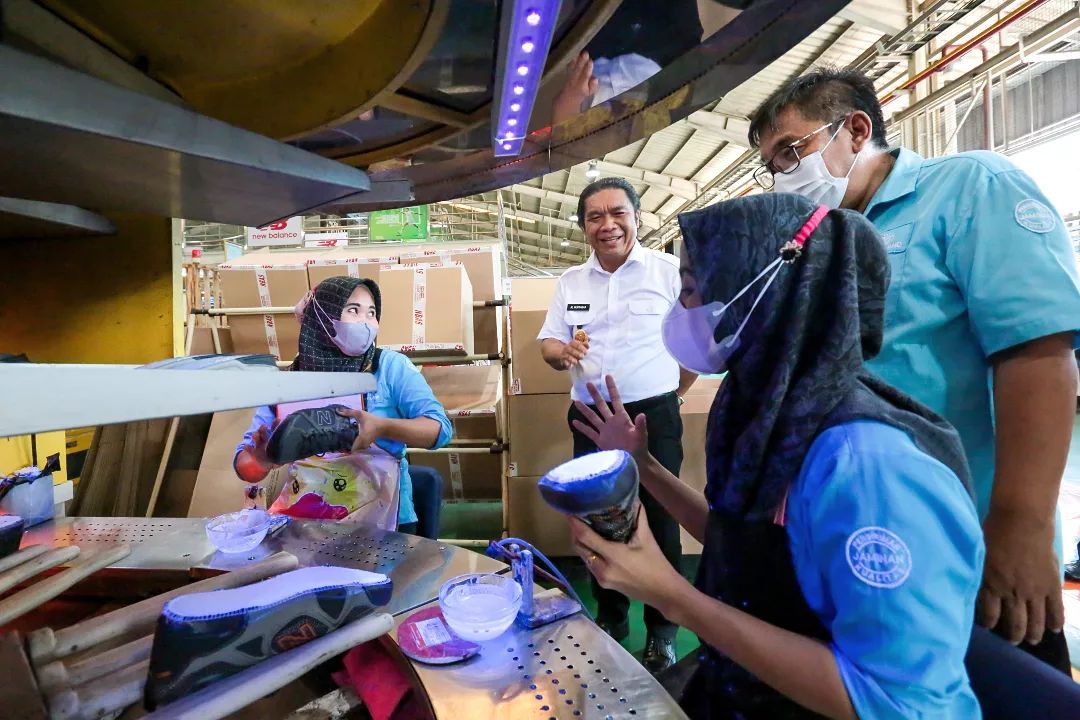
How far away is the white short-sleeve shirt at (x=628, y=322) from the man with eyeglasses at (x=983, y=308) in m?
0.83

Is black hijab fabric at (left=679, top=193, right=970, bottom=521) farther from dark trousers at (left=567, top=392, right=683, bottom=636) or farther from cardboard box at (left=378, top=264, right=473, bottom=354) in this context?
cardboard box at (left=378, top=264, right=473, bottom=354)

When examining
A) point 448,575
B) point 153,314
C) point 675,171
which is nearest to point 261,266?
point 153,314

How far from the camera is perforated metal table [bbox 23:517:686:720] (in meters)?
0.62

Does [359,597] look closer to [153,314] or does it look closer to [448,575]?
[448,575]

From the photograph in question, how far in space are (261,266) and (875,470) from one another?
331cm

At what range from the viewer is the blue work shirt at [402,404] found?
5.60 feet

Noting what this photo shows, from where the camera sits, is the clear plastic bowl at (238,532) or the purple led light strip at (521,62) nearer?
the purple led light strip at (521,62)

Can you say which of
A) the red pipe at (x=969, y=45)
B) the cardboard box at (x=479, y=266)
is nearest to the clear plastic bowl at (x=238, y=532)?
the cardboard box at (x=479, y=266)

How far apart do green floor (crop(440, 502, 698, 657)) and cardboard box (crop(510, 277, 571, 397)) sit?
3.15 ft

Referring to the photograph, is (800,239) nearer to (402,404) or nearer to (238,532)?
(238,532)

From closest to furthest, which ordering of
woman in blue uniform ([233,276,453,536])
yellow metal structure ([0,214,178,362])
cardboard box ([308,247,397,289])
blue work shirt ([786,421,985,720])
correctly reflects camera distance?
blue work shirt ([786,421,985,720]), woman in blue uniform ([233,276,453,536]), yellow metal structure ([0,214,178,362]), cardboard box ([308,247,397,289])

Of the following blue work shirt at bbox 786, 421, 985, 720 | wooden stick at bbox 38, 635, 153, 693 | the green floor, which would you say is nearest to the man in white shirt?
the green floor

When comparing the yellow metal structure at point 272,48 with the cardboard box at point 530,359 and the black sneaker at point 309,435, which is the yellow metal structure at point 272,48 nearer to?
the black sneaker at point 309,435

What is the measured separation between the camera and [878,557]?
0.56m
